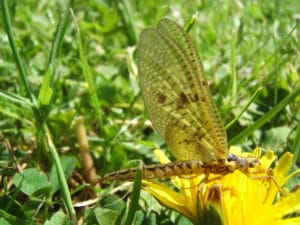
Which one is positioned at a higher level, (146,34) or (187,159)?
(146,34)

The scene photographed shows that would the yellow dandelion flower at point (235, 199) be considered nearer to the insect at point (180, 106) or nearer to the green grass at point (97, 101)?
the insect at point (180, 106)

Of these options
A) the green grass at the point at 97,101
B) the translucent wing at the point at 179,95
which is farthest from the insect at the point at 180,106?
the green grass at the point at 97,101

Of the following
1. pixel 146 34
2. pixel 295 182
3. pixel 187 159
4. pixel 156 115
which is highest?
pixel 146 34

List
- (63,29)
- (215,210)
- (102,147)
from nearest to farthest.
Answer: (215,210), (63,29), (102,147)

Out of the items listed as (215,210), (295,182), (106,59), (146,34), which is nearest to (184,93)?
(146,34)

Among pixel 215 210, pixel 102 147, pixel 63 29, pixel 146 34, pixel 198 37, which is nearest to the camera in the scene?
pixel 215 210

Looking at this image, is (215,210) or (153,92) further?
(153,92)

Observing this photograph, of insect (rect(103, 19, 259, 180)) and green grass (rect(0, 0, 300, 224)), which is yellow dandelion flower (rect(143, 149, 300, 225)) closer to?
insect (rect(103, 19, 259, 180))

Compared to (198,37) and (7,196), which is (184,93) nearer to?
(7,196)
